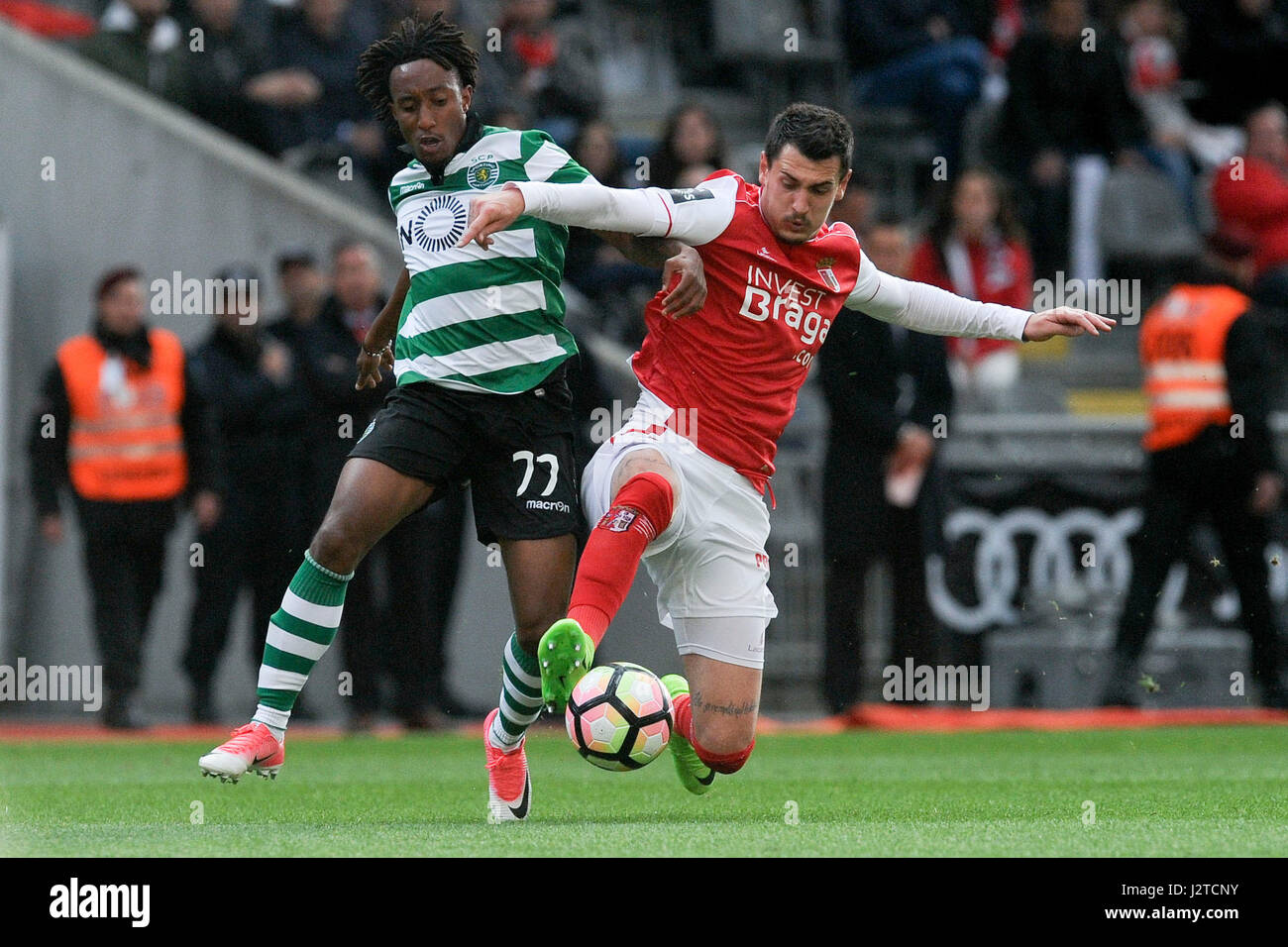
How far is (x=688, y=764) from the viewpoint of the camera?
6703 millimetres

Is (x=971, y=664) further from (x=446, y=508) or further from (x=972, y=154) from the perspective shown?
(x=972, y=154)

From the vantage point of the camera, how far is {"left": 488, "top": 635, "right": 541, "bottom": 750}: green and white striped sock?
20.9 ft

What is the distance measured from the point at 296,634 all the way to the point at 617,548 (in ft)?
3.52

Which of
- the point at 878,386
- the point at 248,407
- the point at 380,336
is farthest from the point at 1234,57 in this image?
the point at 380,336

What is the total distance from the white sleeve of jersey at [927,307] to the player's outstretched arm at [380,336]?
1.47 metres

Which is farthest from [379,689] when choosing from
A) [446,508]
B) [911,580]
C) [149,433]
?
[911,580]

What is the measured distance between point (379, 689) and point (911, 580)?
10.3 feet

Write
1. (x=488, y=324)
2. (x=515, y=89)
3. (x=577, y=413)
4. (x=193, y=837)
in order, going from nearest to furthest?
(x=193, y=837), (x=488, y=324), (x=577, y=413), (x=515, y=89)

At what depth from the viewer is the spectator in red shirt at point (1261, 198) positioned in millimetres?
13875

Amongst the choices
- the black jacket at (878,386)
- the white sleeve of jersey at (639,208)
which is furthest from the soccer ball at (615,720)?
the black jacket at (878,386)

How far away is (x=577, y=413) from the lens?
1116 centimetres

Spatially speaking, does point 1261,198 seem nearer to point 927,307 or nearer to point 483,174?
point 927,307
